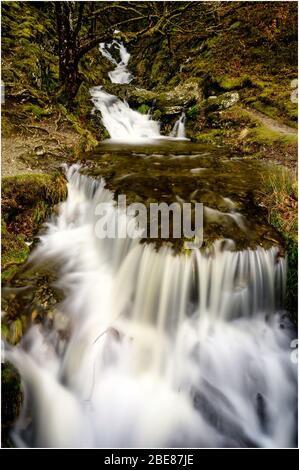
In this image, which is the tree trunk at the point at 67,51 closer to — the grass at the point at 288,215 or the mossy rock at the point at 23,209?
the mossy rock at the point at 23,209

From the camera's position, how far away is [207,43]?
14555 millimetres

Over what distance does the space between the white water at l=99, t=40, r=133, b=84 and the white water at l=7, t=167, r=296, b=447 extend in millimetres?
13166

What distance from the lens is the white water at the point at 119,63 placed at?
1662 cm

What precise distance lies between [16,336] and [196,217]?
3298mm

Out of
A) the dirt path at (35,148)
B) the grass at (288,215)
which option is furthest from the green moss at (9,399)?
the dirt path at (35,148)

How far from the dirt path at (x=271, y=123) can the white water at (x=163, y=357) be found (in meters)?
6.23

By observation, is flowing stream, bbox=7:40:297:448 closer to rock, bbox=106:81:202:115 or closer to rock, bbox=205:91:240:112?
rock, bbox=205:91:240:112

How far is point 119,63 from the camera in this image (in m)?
18.4

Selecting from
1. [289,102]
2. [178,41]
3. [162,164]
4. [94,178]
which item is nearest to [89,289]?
[94,178]

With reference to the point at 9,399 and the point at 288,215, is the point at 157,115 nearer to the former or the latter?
the point at 288,215

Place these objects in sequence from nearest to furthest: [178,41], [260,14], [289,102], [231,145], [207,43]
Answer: [231,145], [289,102], [260,14], [207,43], [178,41]

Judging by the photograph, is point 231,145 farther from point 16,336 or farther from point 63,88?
point 16,336

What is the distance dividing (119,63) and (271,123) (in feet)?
36.5

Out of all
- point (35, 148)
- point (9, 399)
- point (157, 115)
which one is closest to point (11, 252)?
point (9, 399)
